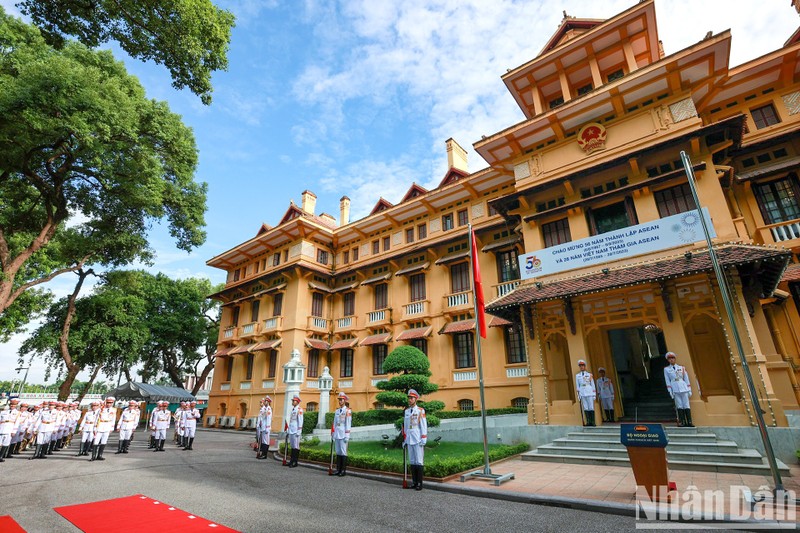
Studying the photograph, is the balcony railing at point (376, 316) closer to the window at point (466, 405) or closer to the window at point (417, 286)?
the window at point (417, 286)

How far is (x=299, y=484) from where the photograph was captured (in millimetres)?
8508

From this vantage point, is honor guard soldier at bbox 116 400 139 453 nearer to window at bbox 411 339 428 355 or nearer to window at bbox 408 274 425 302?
window at bbox 411 339 428 355

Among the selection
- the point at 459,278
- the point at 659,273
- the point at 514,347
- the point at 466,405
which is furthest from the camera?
the point at 459,278

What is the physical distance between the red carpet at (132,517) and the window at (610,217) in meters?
13.7

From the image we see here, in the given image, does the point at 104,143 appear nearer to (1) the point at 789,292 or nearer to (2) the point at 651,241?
(2) the point at 651,241

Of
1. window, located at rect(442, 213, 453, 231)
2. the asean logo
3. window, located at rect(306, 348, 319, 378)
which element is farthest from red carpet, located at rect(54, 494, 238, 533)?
window, located at rect(442, 213, 453, 231)

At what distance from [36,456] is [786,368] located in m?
23.5

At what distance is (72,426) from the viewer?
16250mm

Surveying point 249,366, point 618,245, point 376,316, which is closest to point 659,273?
point 618,245

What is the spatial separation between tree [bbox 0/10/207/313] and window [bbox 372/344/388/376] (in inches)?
465

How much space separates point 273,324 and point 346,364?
17.5ft

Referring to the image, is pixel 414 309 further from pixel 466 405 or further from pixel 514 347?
pixel 514 347

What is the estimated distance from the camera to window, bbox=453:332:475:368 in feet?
60.7

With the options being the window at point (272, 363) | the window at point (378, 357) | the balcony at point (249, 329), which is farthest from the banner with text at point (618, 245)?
the balcony at point (249, 329)
